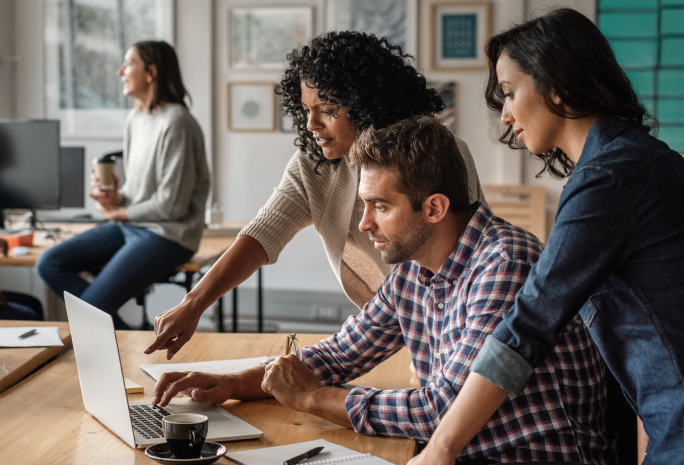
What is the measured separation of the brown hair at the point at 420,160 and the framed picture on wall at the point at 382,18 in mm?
3405

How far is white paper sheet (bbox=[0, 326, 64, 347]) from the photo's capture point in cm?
161

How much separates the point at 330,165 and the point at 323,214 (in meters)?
0.13

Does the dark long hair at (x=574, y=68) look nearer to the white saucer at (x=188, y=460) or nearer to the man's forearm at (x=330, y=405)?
the man's forearm at (x=330, y=405)

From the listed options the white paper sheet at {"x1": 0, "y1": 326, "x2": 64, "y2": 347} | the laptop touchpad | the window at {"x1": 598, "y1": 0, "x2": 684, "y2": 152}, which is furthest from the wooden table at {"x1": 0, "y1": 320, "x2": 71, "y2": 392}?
the window at {"x1": 598, "y1": 0, "x2": 684, "y2": 152}

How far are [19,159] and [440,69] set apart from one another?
103 inches

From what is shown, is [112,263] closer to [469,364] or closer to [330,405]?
[330,405]

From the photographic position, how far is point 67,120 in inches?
191

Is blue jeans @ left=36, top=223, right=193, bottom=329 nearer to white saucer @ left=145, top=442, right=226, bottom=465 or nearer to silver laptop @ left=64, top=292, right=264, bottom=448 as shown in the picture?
Result: silver laptop @ left=64, top=292, right=264, bottom=448

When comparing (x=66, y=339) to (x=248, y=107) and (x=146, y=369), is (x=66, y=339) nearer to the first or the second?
(x=146, y=369)

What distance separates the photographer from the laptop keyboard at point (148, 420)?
1137 millimetres

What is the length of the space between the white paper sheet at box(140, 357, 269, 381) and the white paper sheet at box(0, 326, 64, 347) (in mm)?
279

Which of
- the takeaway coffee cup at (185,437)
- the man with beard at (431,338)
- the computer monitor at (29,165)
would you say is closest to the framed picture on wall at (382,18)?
the computer monitor at (29,165)

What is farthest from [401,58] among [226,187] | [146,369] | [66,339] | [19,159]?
[226,187]

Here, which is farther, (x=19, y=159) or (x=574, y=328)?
(x=19, y=159)
